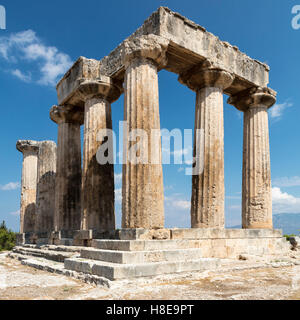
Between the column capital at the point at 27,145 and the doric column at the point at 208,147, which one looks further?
the column capital at the point at 27,145

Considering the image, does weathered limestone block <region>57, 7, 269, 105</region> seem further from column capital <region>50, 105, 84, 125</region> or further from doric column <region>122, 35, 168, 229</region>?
doric column <region>122, 35, 168, 229</region>

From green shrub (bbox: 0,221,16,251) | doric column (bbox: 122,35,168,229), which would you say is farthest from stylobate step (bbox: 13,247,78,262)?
green shrub (bbox: 0,221,16,251)

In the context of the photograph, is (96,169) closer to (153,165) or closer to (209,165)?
(153,165)

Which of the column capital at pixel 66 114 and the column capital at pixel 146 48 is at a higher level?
the column capital at pixel 146 48

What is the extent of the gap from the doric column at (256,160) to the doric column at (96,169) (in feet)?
→ 20.7

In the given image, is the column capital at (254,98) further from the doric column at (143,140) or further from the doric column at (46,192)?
the doric column at (46,192)

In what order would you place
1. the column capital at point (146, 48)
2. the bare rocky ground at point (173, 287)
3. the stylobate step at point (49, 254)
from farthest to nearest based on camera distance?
the stylobate step at point (49, 254)
the column capital at point (146, 48)
the bare rocky ground at point (173, 287)

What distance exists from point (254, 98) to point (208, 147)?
4649 millimetres

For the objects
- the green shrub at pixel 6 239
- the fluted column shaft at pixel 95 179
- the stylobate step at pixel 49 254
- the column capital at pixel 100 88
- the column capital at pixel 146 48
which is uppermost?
the column capital at pixel 146 48

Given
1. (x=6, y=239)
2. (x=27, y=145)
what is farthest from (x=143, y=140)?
(x=6, y=239)

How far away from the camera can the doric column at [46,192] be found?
2120cm

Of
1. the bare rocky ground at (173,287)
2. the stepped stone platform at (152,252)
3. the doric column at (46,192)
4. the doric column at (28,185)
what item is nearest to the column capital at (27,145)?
the doric column at (28,185)

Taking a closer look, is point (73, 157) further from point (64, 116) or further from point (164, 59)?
point (164, 59)

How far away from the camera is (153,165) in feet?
36.8
